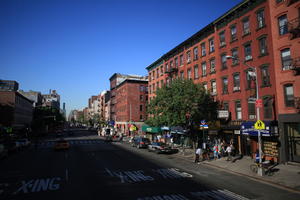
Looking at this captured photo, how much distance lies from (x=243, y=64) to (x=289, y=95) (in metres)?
7.08

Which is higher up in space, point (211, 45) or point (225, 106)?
point (211, 45)

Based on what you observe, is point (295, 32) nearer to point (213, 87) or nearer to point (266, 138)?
point (266, 138)

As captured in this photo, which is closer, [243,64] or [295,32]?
[295,32]

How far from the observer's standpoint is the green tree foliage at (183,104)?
2392 centimetres

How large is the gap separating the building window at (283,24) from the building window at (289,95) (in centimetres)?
524

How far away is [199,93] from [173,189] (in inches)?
609

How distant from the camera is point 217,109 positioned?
90.6 ft

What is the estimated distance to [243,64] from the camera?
80.9 feet

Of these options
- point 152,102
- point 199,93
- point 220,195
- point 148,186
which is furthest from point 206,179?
point 152,102

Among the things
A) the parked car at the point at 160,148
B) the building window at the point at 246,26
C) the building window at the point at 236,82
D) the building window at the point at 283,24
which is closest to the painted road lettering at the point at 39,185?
the parked car at the point at 160,148

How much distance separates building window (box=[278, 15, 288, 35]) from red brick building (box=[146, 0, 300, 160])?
344 mm

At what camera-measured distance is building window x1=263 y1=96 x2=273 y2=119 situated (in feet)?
68.6

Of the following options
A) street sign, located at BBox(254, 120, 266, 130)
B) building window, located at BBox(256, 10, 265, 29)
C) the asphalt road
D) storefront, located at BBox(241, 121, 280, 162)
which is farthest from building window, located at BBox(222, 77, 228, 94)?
the asphalt road

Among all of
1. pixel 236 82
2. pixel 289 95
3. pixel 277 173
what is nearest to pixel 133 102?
pixel 236 82
